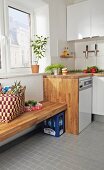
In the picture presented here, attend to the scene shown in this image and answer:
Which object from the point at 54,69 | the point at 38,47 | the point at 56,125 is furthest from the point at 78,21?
the point at 56,125

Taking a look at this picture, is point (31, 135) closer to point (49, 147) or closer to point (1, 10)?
point (49, 147)

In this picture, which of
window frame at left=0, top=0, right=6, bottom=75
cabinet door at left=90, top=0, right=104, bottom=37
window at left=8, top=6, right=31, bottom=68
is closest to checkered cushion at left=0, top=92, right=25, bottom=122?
window frame at left=0, top=0, right=6, bottom=75

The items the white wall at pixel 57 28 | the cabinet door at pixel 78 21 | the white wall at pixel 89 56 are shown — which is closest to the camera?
the white wall at pixel 57 28

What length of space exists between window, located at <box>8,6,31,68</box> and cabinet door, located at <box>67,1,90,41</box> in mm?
928

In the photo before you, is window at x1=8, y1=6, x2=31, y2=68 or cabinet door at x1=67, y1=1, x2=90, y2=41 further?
cabinet door at x1=67, y1=1, x2=90, y2=41

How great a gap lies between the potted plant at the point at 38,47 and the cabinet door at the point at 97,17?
3.10 feet

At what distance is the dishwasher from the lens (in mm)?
2467

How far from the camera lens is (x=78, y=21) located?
3.24 m

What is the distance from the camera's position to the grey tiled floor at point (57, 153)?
1.72 metres

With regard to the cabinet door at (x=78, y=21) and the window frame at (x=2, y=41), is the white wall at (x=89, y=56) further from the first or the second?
the window frame at (x=2, y=41)

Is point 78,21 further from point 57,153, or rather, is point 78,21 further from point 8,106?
point 57,153

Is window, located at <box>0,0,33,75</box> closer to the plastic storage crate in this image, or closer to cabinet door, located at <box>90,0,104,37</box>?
the plastic storage crate

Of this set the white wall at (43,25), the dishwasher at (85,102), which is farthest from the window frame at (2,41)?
the dishwasher at (85,102)

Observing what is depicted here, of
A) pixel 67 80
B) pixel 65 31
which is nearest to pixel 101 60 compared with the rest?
pixel 65 31
